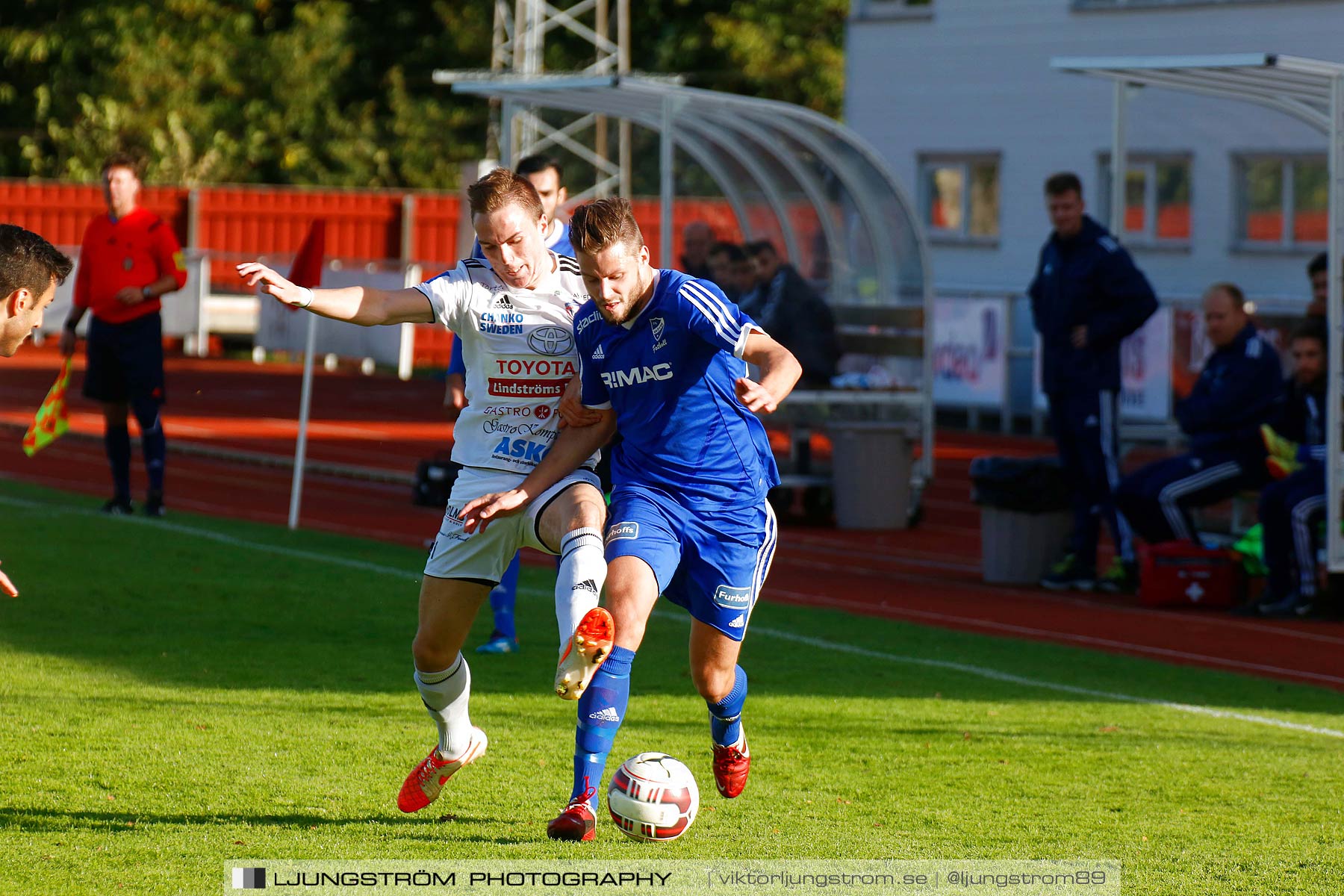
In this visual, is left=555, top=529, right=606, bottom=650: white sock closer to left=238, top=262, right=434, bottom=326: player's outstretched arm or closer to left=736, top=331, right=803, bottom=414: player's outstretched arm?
left=736, top=331, right=803, bottom=414: player's outstretched arm

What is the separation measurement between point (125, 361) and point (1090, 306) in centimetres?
640

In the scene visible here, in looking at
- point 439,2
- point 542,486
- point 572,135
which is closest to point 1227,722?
point 542,486

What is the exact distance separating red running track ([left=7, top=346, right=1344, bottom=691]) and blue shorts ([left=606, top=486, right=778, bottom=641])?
4.55 meters

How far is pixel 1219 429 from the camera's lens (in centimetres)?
1108

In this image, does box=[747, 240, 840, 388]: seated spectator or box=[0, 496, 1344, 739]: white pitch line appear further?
box=[747, 240, 840, 388]: seated spectator

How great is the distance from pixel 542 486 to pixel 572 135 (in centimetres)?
1128

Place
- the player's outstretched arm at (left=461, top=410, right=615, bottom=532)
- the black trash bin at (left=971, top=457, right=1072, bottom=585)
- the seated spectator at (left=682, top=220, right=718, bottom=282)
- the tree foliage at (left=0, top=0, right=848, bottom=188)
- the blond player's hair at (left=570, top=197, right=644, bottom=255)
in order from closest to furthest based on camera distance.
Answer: the blond player's hair at (left=570, top=197, right=644, bottom=255) → the player's outstretched arm at (left=461, top=410, right=615, bottom=532) → the black trash bin at (left=971, top=457, right=1072, bottom=585) → the seated spectator at (left=682, top=220, right=718, bottom=282) → the tree foliage at (left=0, top=0, right=848, bottom=188)

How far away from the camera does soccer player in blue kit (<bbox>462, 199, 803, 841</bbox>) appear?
5.04 m

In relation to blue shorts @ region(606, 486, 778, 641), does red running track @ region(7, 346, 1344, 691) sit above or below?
below

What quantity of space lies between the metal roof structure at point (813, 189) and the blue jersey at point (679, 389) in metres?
9.79

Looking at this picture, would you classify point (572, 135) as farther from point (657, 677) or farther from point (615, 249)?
point (615, 249)

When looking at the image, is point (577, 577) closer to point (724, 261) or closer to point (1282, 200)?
point (724, 261)

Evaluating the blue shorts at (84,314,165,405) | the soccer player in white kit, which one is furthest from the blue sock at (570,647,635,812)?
the blue shorts at (84,314,165,405)

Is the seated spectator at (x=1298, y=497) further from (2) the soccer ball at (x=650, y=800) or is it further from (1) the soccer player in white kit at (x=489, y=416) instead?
(2) the soccer ball at (x=650, y=800)
